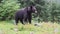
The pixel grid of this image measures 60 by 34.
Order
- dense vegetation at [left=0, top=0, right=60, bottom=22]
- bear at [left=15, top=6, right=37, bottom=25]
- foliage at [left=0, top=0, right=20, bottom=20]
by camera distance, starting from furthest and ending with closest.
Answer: dense vegetation at [left=0, top=0, right=60, bottom=22]
foliage at [left=0, top=0, right=20, bottom=20]
bear at [left=15, top=6, right=37, bottom=25]

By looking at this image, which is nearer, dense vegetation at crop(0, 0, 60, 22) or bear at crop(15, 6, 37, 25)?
bear at crop(15, 6, 37, 25)

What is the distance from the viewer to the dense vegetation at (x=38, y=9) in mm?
15257

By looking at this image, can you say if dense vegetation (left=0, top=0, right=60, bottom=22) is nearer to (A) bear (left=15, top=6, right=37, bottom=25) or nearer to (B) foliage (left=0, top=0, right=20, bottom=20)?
(B) foliage (left=0, top=0, right=20, bottom=20)

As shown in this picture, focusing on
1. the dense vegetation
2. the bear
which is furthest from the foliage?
the bear

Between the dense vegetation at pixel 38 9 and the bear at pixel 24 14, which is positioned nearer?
the bear at pixel 24 14

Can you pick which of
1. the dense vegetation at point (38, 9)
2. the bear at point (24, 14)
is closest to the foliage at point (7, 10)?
A: the dense vegetation at point (38, 9)

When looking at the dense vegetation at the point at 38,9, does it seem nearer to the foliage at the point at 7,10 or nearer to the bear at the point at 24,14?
the foliage at the point at 7,10

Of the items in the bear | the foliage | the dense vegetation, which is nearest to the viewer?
the bear

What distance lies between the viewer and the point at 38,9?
21.7 meters

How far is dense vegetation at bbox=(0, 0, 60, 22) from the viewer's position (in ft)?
50.1

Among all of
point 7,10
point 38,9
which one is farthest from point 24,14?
point 38,9

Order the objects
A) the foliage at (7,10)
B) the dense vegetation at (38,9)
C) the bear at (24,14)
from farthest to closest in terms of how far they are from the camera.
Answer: the dense vegetation at (38,9)
the foliage at (7,10)
the bear at (24,14)

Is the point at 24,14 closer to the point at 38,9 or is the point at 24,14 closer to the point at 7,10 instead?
the point at 7,10

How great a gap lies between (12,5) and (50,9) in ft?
32.5
